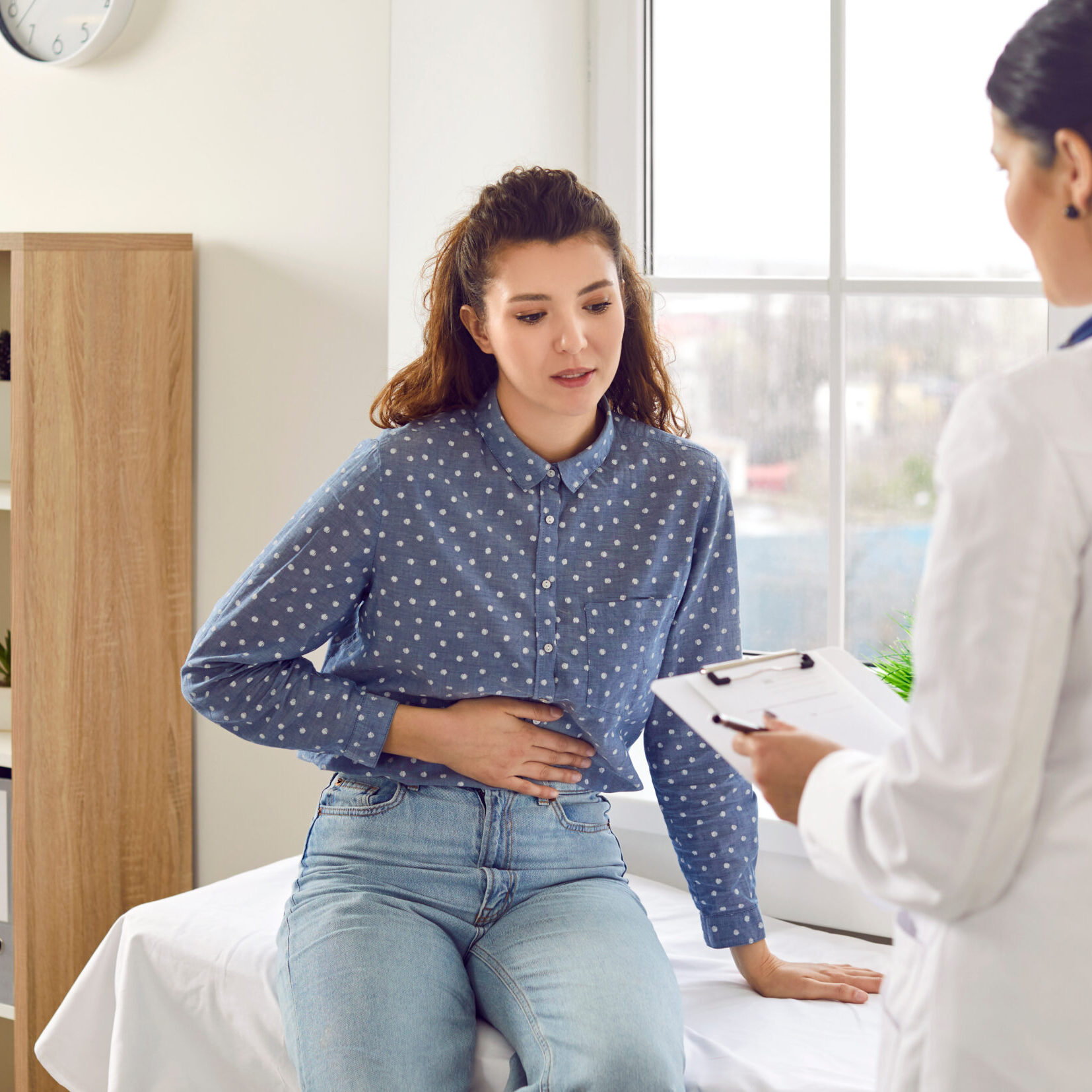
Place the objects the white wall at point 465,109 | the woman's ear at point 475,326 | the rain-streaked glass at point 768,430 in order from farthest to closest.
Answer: the rain-streaked glass at point 768,430 < the white wall at point 465,109 < the woman's ear at point 475,326

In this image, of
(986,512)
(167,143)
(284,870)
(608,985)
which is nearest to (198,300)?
(167,143)

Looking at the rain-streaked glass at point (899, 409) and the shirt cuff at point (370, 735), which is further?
the rain-streaked glass at point (899, 409)

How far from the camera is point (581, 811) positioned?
133 cm

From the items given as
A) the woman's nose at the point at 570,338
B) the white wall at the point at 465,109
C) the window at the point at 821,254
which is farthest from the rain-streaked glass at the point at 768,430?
the woman's nose at the point at 570,338

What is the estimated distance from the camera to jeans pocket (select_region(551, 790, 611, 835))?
1.30m

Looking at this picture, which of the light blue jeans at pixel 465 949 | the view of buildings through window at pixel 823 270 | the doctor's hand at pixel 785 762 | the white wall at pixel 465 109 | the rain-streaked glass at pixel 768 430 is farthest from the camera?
the rain-streaked glass at pixel 768 430

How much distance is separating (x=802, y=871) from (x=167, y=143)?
1557 mm

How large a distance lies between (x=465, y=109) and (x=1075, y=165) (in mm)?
1351

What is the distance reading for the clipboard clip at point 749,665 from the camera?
0.87m

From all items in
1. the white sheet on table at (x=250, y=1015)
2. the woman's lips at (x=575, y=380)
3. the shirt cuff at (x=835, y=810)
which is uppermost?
the woman's lips at (x=575, y=380)

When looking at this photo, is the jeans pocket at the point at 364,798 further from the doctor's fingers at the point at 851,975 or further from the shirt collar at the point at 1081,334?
the shirt collar at the point at 1081,334

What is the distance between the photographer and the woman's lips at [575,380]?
51.2 inches

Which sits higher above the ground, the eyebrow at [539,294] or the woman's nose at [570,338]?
the eyebrow at [539,294]

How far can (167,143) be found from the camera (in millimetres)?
1863
